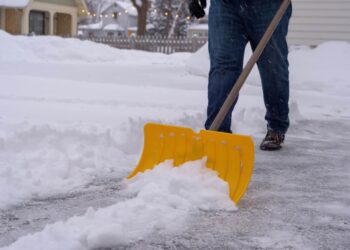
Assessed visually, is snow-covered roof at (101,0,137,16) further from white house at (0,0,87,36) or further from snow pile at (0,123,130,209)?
snow pile at (0,123,130,209)

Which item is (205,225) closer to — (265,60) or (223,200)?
(223,200)

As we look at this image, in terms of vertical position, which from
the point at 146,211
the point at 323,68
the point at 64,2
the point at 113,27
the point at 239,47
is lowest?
the point at 146,211

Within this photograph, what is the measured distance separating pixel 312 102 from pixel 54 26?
24.9m

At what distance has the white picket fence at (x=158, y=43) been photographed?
22219 millimetres

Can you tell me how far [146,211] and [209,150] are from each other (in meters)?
0.57

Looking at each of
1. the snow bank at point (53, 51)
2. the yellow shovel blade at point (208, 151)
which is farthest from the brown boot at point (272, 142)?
the snow bank at point (53, 51)

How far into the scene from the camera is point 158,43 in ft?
75.9

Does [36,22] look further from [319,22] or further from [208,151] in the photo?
[208,151]

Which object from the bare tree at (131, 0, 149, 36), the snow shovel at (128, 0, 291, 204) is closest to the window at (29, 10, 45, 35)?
the bare tree at (131, 0, 149, 36)

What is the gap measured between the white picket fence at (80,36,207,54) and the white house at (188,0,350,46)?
1114cm

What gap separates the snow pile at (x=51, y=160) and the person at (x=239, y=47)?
716mm

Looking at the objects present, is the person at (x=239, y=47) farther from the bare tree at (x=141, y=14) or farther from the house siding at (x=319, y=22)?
the bare tree at (x=141, y=14)

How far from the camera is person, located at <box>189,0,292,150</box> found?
134 inches

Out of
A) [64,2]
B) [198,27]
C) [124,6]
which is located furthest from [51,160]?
[124,6]
